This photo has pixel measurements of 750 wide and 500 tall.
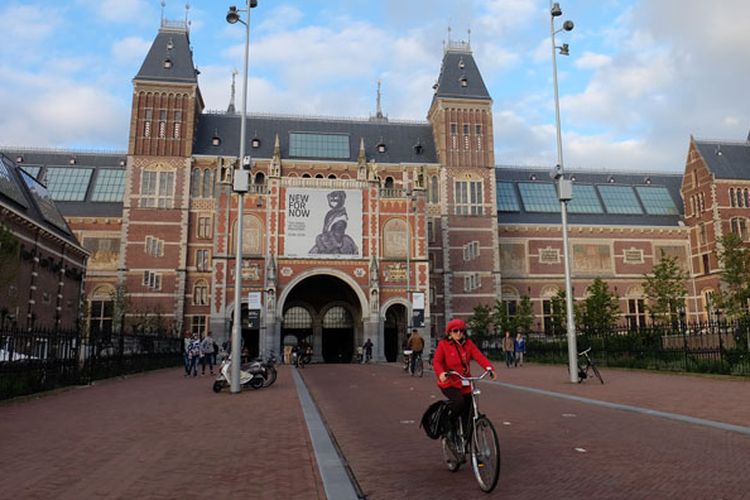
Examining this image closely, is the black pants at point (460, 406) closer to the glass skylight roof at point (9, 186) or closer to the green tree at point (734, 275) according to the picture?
the glass skylight roof at point (9, 186)

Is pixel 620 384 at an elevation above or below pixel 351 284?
below

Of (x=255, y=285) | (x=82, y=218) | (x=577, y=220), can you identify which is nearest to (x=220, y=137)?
(x=82, y=218)

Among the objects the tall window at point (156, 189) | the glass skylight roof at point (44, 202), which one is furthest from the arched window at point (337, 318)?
the glass skylight roof at point (44, 202)

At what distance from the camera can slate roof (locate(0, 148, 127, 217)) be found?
170 feet

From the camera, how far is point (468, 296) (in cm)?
5072

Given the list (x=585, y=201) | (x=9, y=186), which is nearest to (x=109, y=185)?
(x=9, y=186)

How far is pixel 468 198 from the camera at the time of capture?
52500 mm

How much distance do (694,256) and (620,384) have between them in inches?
1868

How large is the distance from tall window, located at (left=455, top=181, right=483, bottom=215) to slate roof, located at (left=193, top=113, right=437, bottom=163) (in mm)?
4138

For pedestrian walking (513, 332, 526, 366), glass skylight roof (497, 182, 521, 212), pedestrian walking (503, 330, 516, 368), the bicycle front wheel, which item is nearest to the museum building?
glass skylight roof (497, 182, 521, 212)

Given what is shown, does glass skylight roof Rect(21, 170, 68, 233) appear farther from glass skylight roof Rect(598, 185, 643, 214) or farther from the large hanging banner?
glass skylight roof Rect(598, 185, 643, 214)

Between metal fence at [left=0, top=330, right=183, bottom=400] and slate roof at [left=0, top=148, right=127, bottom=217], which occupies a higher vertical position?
slate roof at [left=0, top=148, right=127, bottom=217]

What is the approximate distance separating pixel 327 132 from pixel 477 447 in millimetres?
52144

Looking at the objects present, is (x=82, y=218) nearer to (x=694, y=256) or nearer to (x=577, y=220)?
(x=577, y=220)
